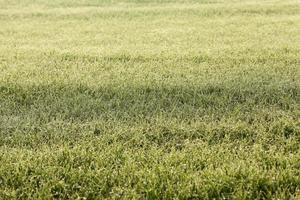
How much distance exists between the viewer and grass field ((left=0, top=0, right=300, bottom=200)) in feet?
12.0

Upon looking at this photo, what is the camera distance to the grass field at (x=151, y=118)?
366 centimetres

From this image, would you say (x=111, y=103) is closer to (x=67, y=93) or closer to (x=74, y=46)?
(x=67, y=93)

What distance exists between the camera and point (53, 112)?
5113mm

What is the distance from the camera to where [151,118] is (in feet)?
15.9

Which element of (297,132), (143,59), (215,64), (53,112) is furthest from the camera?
(143,59)

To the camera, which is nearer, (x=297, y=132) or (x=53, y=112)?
(x=297, y=132)

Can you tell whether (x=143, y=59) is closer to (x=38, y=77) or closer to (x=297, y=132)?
(x=38, y=77)

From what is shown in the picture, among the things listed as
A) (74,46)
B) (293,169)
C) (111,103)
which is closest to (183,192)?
(293,169)

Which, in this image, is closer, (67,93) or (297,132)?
(297,132)

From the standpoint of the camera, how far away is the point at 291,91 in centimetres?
559

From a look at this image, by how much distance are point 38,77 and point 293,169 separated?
3.88 meters

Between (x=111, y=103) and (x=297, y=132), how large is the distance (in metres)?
2.01

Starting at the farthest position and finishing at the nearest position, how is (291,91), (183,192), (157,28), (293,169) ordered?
(157,28), (291,91), (293,169), (183,192)

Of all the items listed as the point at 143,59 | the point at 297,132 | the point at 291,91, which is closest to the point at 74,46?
the point at 143,59
